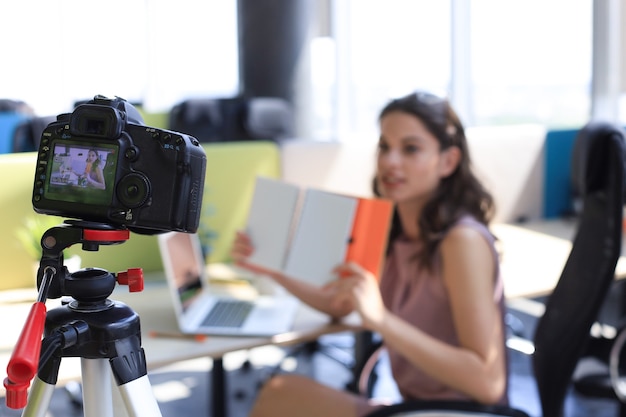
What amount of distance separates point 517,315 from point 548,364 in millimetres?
2301

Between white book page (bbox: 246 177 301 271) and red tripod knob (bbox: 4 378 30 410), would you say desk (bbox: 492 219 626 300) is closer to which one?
white book page (bbox: 246 177 301 271)

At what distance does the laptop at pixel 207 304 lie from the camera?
1.70 metres

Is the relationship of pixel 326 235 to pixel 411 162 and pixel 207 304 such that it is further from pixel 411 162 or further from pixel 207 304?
pixel 207 304

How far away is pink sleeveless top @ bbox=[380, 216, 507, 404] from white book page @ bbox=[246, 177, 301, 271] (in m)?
0.29

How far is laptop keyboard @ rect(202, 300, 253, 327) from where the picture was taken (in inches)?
68.3

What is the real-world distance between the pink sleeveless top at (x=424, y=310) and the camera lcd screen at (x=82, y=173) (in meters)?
0.99

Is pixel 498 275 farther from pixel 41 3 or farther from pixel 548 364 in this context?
pixel 41 3

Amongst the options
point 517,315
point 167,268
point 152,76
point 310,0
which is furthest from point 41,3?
point 167,268

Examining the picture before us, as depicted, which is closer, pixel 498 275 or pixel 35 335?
pixel 35 335

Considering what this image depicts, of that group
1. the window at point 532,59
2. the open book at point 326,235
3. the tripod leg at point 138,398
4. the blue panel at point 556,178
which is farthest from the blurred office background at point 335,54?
the tripod leg at point 138,398

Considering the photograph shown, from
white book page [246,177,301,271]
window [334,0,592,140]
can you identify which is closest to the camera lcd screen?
white book page [246,177,301,271]

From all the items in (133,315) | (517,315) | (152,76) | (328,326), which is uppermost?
(152,76)

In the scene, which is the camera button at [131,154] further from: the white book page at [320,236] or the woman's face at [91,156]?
the white book page at [320,236]

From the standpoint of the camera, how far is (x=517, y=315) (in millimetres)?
3623
